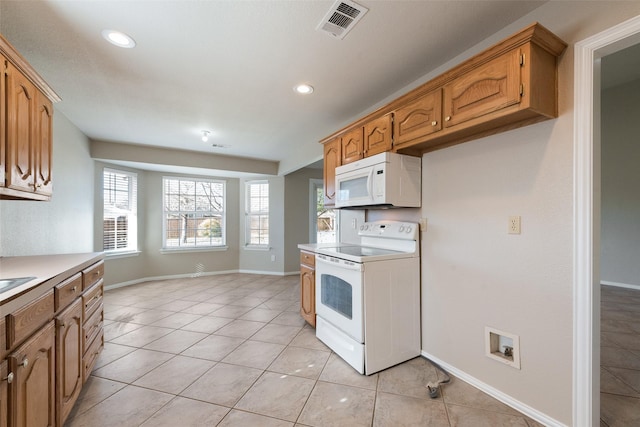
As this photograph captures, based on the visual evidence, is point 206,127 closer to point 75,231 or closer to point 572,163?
point 75,231

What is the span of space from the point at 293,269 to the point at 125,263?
3.15m

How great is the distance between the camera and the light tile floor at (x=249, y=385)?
1.66 metres

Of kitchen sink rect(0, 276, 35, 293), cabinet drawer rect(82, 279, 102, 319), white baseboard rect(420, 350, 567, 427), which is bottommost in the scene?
white baseboard rect(420, 350, 567, 427)

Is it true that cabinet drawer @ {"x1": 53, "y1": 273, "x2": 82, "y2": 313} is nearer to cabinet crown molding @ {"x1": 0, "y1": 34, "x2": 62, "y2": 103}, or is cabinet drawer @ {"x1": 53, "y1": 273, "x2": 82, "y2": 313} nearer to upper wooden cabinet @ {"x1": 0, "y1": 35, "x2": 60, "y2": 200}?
upper wooden cabinet @ {"x1": 0, "y1": 35, "x2": 60, "y2": 200}

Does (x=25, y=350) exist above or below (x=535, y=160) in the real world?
below

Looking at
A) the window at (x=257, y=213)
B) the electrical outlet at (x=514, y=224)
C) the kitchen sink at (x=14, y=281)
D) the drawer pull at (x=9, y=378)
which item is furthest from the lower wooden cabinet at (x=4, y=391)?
the window at (x=257, y=213)

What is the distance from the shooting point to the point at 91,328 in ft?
6.48

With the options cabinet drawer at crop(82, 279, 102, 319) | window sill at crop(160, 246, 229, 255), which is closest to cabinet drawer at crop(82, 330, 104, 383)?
cabinet drawer at crop(82, 279, 102, 319)

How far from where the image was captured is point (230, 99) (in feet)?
9.05

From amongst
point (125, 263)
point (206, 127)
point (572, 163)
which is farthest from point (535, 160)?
point (125, 263)

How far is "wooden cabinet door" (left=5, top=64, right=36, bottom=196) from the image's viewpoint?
152 centimetres

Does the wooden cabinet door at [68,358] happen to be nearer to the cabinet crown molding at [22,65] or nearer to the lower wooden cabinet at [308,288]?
the cabinet crown molding at [22,65]

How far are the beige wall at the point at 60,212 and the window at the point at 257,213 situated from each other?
271 cm

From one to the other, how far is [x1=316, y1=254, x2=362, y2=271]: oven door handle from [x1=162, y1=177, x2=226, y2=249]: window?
395 centimetres
